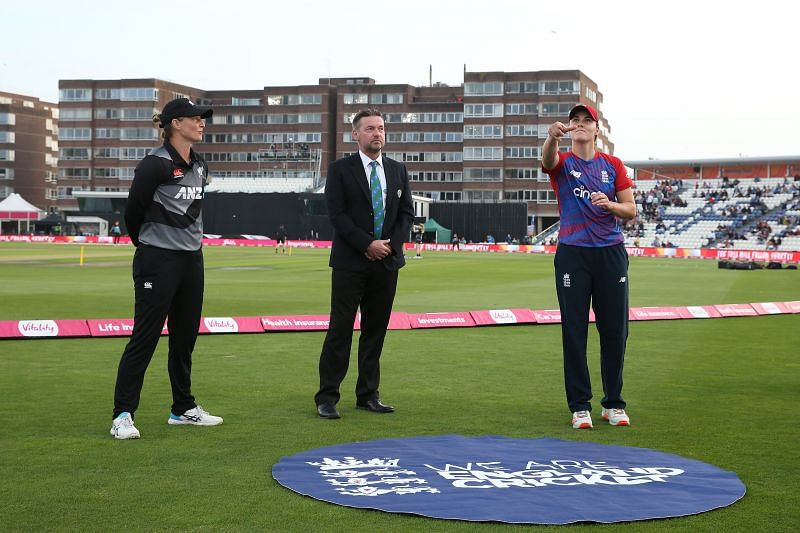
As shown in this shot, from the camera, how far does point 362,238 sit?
8172mm

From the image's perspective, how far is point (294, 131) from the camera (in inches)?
5236

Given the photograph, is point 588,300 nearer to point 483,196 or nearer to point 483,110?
point 483,196

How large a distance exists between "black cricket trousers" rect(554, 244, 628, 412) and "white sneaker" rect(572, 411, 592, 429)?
36 centimetres

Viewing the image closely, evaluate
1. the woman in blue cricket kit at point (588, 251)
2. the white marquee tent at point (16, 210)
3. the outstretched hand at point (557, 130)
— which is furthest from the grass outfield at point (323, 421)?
the white marquee tent at point (16, 210)

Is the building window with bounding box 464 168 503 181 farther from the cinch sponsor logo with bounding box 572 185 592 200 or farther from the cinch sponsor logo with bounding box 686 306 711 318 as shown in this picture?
the cinch sponsor logo with bounding box 572 185 592 200

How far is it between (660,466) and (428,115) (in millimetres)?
124885

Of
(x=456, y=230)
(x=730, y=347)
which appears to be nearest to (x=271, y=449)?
(x=730, y=347)

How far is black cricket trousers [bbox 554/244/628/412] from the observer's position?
8039mm

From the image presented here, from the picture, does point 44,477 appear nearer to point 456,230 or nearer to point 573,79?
point 456,230

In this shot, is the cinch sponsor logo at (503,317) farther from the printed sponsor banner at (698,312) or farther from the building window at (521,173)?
the building window at (521,173)

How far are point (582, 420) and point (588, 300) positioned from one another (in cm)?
105

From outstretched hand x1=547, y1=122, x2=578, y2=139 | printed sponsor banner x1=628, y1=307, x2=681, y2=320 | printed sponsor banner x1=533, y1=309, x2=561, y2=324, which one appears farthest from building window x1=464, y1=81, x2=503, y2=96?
outstretched hand x1=547, y1=122, x2=578, y2=139

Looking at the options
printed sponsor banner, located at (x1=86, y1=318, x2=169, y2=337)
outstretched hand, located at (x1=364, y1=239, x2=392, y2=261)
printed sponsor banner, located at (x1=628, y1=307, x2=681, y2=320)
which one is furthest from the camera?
printed sponsor banner, located at (x1=628, y1=307, x2=681, y2=320)

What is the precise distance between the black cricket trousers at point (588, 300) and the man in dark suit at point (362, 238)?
1398 millimetres
